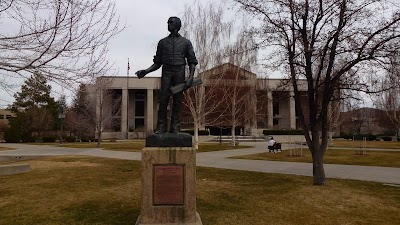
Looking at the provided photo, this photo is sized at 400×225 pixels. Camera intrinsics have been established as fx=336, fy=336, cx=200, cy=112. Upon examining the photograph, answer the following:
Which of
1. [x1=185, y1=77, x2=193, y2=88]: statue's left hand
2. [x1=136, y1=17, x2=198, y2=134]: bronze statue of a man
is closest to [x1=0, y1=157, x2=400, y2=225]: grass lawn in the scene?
[x1=136, y1=17, x2=198, y2=134]: bronze statue of a man

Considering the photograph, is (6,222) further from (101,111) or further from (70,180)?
(101,111)

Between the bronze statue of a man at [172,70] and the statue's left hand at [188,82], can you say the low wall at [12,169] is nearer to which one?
the bronze statue of a man at [172,70]

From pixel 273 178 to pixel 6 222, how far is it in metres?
8.33

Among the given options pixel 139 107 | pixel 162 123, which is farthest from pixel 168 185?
pixel 139 107

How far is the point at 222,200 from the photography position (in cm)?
813

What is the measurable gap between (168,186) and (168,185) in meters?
0.02

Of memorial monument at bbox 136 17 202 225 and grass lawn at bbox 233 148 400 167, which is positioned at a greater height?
memorial monument at bbox 136 17 202 225

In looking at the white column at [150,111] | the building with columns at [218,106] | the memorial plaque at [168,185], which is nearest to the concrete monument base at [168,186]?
the memorial plaque at [168,185]

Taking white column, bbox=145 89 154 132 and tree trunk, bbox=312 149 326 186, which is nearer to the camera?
tree trunk, bbox=312 149 326 186

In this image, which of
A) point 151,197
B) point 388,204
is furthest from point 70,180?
point 388,204

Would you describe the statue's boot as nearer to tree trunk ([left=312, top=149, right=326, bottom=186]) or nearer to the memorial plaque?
the memorial plaque

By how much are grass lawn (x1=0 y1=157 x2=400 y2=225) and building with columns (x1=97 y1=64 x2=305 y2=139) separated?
51.8 ft

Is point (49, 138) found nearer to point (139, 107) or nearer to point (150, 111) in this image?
point (150, 111)

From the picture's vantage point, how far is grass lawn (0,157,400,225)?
652cm
